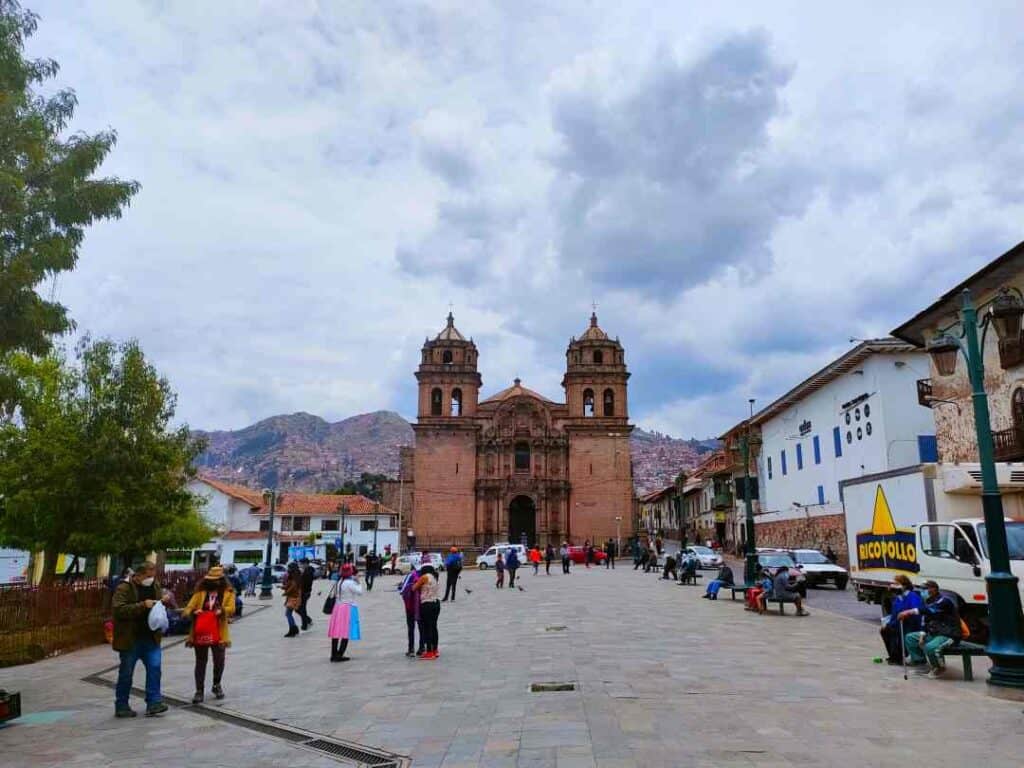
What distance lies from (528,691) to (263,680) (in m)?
3.86

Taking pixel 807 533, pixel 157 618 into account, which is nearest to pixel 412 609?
pixel 157 618

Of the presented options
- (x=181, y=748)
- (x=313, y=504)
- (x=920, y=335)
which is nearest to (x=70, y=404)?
(x=181, y=748)

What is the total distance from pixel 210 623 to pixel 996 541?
9.05 m

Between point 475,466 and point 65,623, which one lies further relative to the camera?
point 475,466

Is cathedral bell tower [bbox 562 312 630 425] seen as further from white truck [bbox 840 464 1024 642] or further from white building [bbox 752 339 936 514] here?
white truck [bbox 840 464 1024 642]

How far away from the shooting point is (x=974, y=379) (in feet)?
28.5

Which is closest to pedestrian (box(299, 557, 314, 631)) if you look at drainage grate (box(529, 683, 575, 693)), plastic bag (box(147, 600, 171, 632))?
plastic bag (box(147, 600, 171, 632))

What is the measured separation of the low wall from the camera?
2891 cm

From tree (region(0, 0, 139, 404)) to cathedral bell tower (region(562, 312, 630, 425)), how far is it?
157 ft

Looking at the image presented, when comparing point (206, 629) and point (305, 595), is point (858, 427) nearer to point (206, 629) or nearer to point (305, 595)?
point (305, 595)

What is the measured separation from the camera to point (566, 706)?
7.05 metres

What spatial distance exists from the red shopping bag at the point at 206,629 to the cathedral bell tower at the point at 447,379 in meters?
46.2

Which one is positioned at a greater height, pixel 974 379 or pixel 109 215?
pixel 109 215

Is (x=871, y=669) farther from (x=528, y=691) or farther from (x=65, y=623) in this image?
(x=65, y=623)
